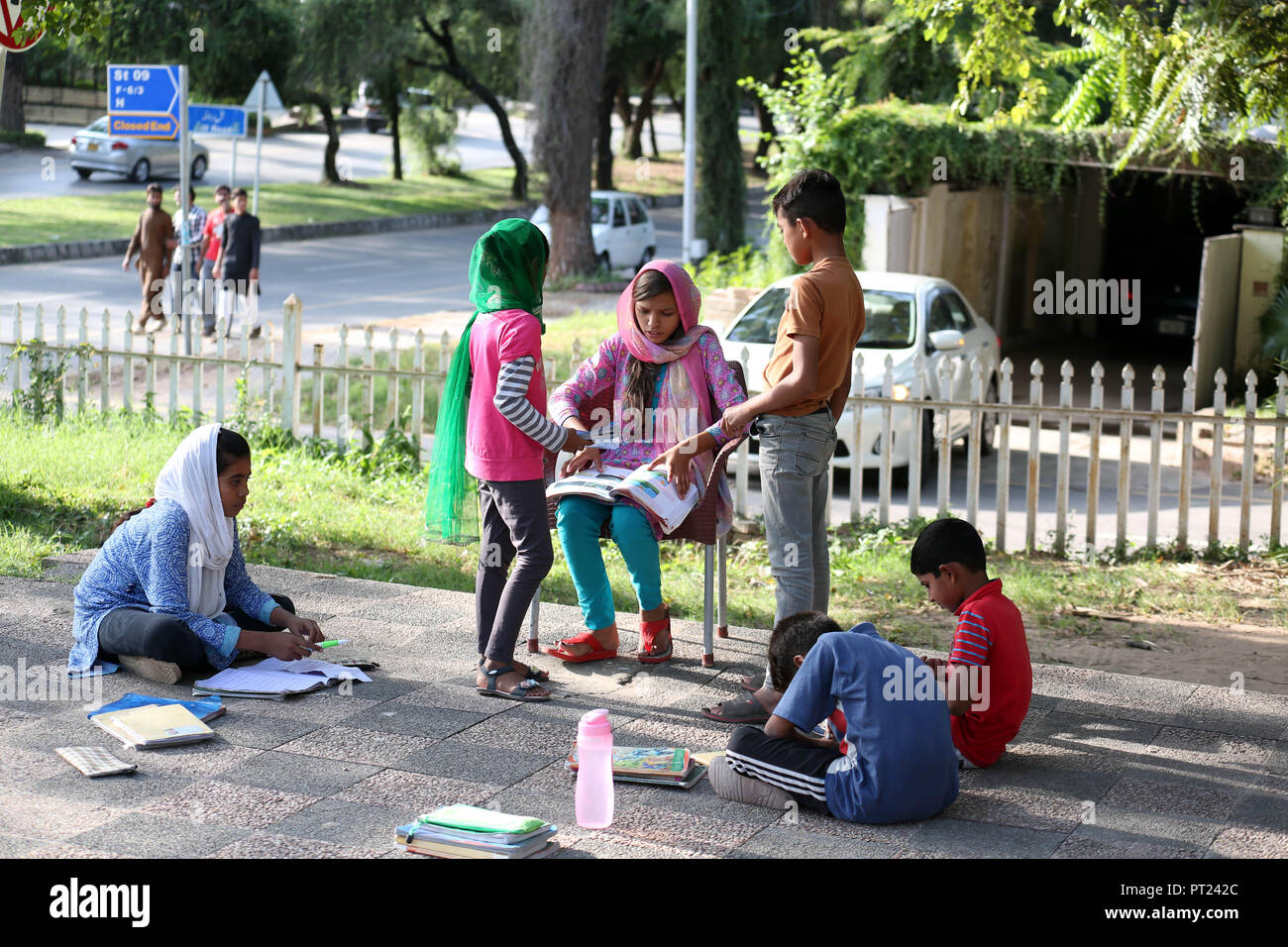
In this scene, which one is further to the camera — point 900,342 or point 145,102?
point 145,102

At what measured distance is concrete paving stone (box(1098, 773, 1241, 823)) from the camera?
4.22 metres

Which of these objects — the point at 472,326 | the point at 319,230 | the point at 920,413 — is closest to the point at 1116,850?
the point at 472,326

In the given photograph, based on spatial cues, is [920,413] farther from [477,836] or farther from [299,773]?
[477,836]

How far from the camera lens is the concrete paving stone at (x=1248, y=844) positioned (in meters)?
3.88

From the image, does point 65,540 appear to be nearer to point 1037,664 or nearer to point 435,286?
point 1037,664

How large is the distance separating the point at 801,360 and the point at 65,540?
15.2ft

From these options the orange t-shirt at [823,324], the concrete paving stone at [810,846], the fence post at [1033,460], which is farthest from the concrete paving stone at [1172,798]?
the fence post at [1033,460]

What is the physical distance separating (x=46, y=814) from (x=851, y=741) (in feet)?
7.70

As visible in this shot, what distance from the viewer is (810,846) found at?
3902 millimetres

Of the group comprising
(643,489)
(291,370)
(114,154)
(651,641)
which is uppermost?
(114,154)

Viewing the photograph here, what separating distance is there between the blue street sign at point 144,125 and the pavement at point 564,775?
366 inches

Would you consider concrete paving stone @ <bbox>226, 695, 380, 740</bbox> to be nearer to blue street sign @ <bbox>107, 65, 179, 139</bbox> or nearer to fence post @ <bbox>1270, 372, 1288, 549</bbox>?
fence post @ <bbox>1270, 372, 1288, 549</bbox>

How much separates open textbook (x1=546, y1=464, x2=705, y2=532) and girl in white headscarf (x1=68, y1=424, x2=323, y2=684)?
46.7 inches
